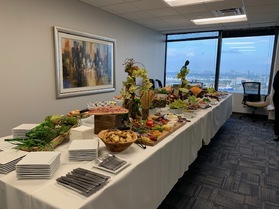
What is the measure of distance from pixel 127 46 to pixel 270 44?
13.6 feet

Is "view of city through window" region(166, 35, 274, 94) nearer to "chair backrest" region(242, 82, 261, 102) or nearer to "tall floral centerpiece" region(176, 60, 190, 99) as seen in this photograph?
"chair backrest" region(242, 82, 261, 102)

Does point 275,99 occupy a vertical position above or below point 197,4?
below

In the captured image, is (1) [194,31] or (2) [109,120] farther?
(1) [194,31]

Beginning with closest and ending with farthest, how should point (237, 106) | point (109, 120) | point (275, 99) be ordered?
point (109, 120), point (275, 99), point (237, 106)

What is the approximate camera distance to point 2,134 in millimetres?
2730

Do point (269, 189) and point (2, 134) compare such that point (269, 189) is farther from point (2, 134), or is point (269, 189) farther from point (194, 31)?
point (194, 31)

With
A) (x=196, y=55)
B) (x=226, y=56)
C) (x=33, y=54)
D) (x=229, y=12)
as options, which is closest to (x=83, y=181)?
(x=33, y=54)

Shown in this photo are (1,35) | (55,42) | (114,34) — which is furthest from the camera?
(114,34)

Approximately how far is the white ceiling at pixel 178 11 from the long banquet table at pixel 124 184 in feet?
8.95

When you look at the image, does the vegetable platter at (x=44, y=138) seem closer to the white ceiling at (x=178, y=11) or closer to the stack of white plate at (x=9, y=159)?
the stack of white plate at (x=9, y=159)

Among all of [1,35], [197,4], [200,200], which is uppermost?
[197,4]

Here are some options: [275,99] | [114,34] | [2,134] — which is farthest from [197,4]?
[2,134]

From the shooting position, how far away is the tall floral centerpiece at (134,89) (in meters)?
1.92

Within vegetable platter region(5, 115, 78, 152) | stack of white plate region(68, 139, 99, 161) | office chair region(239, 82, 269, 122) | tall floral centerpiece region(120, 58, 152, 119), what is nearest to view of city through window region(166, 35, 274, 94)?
office chair region(239, 82, 269, 122)
